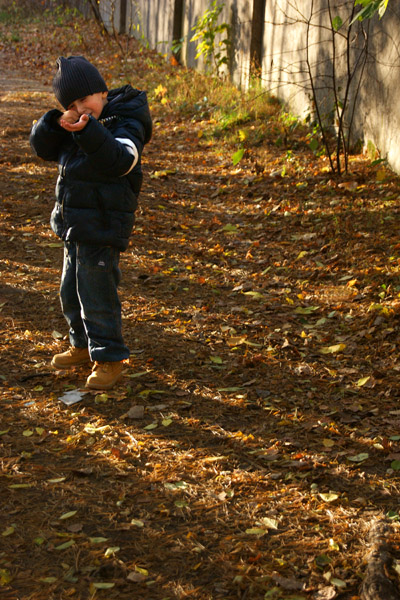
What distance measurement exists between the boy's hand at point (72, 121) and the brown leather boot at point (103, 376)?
1.34 meters

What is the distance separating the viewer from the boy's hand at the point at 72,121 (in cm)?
319

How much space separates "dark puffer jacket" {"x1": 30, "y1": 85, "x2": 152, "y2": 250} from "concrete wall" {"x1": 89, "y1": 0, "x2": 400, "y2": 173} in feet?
11.8

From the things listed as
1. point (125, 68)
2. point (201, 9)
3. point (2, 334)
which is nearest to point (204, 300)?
point (2, 334)

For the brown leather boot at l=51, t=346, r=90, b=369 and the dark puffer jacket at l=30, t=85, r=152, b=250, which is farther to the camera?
the brown leather boot at l=51, t=346, r=90, b=369

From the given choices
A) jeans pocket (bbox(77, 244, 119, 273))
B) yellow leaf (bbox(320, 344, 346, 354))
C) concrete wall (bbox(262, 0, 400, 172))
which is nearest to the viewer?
jeans pocket (bbox(77, 244, 119, 273))

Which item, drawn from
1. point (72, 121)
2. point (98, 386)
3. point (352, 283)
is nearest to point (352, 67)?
point (352, 283)

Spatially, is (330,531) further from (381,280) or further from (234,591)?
(381,280)

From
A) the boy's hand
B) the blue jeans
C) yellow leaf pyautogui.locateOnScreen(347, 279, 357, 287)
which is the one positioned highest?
the boy's hand

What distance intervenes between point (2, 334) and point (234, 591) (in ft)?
8.71

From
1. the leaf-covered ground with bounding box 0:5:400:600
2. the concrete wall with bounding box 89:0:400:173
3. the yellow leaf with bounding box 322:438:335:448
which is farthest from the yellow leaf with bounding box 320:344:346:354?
the concrete wall with bounding box 89:0:400:173

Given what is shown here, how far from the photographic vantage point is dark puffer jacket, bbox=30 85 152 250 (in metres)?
3.47

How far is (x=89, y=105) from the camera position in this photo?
345cm

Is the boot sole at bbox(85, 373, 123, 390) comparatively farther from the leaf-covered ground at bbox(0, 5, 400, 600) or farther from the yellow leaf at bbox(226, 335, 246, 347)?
the yellow leaf at bbox(226, 335, 246, 347)

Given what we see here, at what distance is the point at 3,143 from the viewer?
9.26 metres
